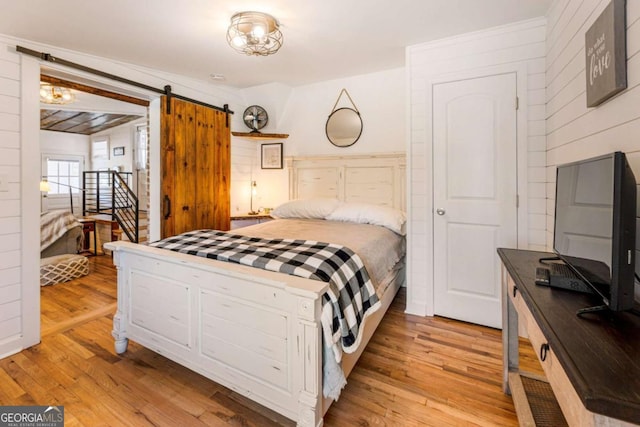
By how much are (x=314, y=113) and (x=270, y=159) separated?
0.88 metres

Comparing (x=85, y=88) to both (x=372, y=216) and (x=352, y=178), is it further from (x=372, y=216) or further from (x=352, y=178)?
(x=372, y=216)

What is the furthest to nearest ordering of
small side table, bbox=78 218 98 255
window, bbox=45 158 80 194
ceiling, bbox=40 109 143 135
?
1. window, bbox=45 158 80 194
2. ceiling, bbox=40 109 143 135
3. small side table, bbox=78 218 98 255

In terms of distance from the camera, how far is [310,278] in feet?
4.86

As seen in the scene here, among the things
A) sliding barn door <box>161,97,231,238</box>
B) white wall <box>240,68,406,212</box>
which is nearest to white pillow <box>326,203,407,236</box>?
white wall <box>240,68,406,212</box>

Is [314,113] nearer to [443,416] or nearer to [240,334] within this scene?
[240,334]

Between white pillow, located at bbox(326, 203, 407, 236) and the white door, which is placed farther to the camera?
white pillow, located at bbox(326, 203, 407, 236)

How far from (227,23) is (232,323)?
2116mm

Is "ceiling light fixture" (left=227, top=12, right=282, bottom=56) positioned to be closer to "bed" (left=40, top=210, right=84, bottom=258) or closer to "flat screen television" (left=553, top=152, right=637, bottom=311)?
"flat screen television" (left=553, top=152, right=637, bottom=311)

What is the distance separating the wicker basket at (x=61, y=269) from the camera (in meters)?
3.54

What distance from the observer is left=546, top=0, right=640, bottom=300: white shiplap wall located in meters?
1.17

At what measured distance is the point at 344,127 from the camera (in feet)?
12.0

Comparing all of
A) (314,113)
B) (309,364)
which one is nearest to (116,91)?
(314,113)

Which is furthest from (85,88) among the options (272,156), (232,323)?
(232,323)

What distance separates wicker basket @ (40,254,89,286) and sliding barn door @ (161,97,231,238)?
171 cm
